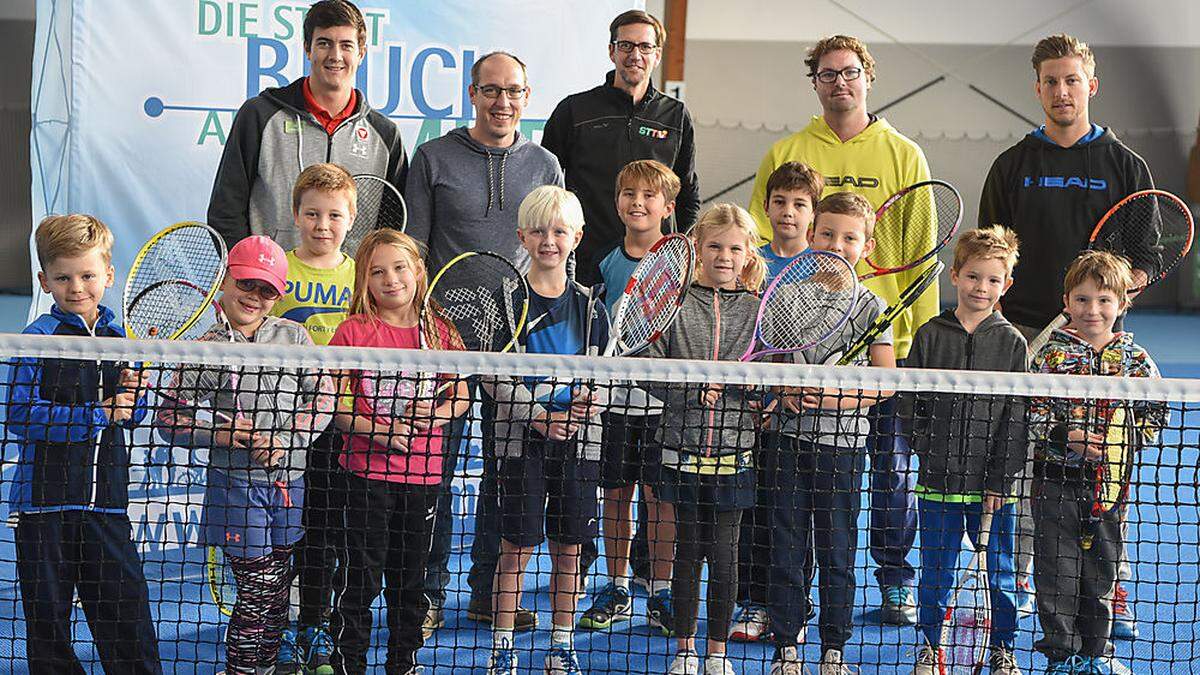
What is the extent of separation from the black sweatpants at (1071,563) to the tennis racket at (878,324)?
0.60 meters

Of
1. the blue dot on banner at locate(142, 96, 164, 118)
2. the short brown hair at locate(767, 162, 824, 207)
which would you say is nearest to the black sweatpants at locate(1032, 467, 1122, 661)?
the short brown hair at locate(767, 162, 824, 207)

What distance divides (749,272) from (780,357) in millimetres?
231

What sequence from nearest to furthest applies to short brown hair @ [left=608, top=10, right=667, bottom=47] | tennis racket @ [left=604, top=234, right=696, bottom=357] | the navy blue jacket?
the navy blue jacket → tennis racket @ [left=604, top=234, right=696, bottom=357] → short brown hair @ [left=608, top=10, right=667, bottom=47]

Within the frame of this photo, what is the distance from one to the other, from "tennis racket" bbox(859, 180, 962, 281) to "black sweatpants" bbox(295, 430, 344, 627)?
1593 millimetres

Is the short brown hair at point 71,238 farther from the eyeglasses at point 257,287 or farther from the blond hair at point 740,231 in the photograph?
the blond hair at point 740,231

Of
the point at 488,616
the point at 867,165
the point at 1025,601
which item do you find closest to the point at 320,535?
the point at 488,616

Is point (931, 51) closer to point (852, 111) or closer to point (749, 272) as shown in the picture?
point (852, 111)

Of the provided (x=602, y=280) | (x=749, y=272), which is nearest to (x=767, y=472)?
(x=749, y=272)

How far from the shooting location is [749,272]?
10.7 ft

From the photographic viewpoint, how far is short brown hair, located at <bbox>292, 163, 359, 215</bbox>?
11.0ft

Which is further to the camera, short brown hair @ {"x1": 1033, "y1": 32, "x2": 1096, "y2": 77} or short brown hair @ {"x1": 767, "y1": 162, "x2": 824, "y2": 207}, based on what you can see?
short brown hair @ {"x1": 1033, "y1": 32, "x2": 1096, "y2": 77}

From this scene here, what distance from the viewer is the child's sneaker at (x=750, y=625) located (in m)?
3.57

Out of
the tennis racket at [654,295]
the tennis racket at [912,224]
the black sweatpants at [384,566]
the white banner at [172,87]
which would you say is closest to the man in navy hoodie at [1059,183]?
the tennis racket at [912,224]

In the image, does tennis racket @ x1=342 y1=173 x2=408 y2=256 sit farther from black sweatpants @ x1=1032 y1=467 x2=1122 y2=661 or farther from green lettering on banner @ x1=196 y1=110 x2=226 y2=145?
black sweatpants @ x1=1032 y1=467 x2=1122 y2=661
